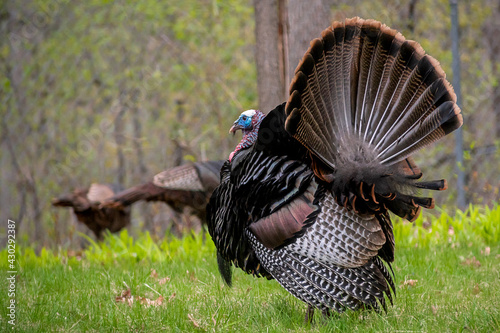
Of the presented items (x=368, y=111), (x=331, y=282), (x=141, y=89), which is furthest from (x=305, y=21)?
(x=141, y=89)

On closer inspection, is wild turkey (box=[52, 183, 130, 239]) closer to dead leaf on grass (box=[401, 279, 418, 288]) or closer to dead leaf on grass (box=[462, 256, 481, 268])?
dead leaf on grass (box=[401, 279, 418, 288])

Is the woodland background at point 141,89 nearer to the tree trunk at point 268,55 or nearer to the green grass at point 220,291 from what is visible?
the tree trunk at point 268,55

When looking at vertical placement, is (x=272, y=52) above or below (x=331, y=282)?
above

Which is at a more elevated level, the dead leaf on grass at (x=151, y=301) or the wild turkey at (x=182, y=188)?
the wild turkey at (x=182, y=188)

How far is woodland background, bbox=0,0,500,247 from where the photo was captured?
7227 mm

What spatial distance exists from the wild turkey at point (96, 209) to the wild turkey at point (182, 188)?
1.37 ft

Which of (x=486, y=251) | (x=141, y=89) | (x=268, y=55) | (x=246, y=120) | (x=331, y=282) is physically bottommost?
(x=486, y=251)

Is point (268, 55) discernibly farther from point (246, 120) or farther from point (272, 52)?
point (246, 120)

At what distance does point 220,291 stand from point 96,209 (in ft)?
10.6

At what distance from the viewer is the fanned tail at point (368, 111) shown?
3.09 meters

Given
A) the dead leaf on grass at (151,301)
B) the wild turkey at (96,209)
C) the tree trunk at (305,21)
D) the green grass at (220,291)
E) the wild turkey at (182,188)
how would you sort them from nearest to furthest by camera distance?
the green grass at (220,291) < the dead leaf on grass at (151,301) < the tree trunk at (305,21) < the wild turkey at (182,188) < the wild turkey at (96,209)

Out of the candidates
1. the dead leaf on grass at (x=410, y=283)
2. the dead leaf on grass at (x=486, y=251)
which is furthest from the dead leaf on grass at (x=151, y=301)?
the dead leaf on grass at (x=486, y=251)

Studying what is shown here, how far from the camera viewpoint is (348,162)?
Answer: 323cm

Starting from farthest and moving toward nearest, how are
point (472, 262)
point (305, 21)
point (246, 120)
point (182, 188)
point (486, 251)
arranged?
point (182, 188) < point (486, 251) < point (305, 21) < point (472, 262) < point (246, 120)
